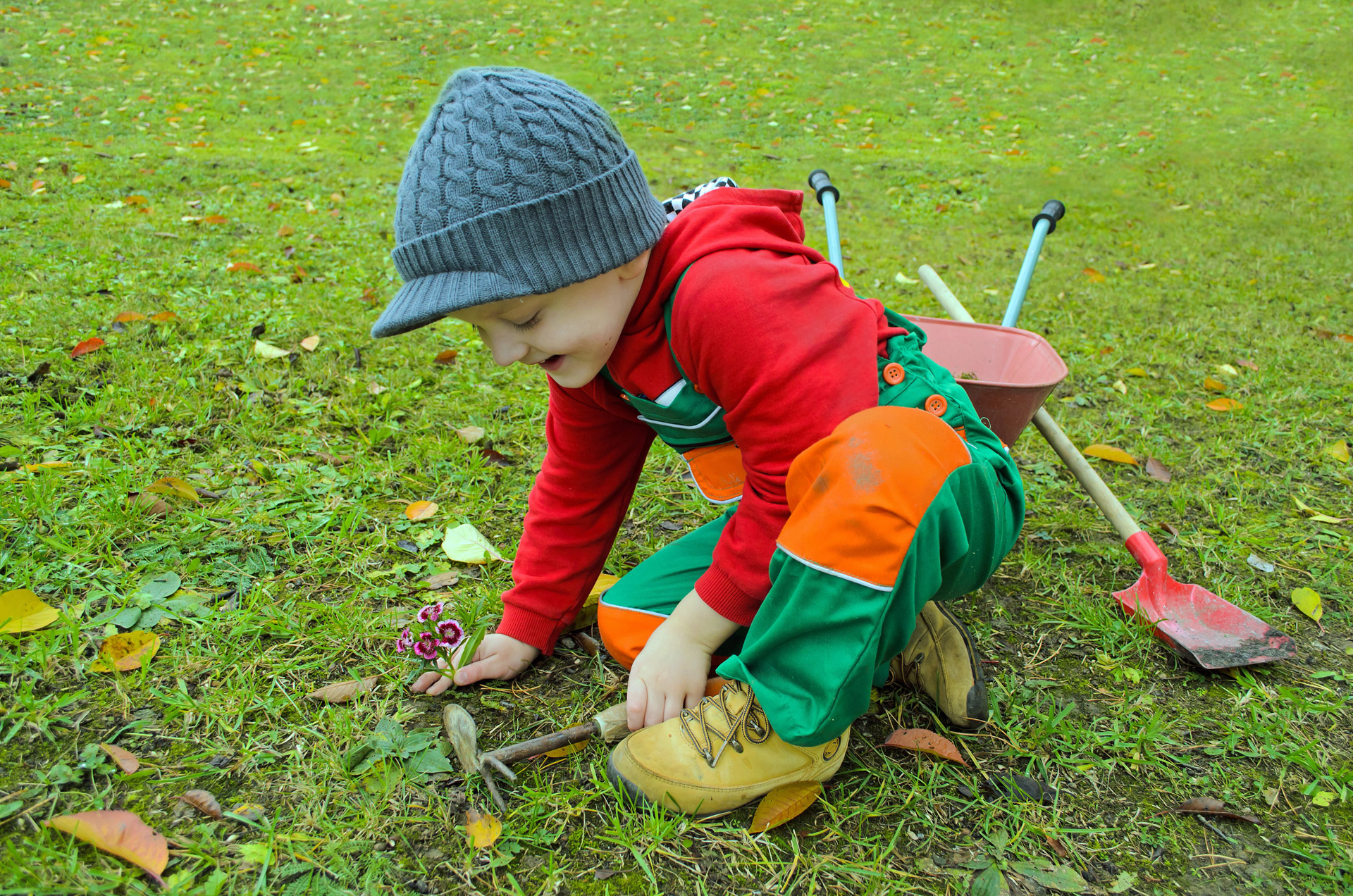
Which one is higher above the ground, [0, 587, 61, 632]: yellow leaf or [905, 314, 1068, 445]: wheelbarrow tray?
[905, 314, 1068, 445]: wheelbarrow tray

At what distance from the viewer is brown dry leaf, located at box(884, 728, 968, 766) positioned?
5.22 feet

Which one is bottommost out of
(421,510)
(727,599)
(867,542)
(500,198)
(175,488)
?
(421,510)

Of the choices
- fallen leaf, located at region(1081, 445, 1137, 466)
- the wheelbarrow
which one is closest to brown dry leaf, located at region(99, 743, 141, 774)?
the wheelbarrow

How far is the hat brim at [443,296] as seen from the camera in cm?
127

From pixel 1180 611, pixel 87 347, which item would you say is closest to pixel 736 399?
pixel 1180 611

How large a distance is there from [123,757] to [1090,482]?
215 cm

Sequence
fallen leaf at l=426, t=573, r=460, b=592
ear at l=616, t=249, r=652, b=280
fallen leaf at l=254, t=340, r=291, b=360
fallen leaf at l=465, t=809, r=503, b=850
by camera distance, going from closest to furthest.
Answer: fallen leaf at l=465, t=809, r=503, b=850 → ear at l=616, t=249, r=652, b=280 → fallen leaf at l=426, t=573, r=460, b=592 → fallen leaf at l=254, t=340, r=291, b=360

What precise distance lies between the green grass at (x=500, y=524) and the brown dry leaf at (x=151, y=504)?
0.03m

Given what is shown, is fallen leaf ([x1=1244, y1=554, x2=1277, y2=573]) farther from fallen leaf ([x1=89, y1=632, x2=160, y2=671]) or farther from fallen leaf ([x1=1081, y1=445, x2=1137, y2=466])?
fallen leaf ([x1=89, y1=632, x2=160, y2=671])

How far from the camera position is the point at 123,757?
1425 millimetres

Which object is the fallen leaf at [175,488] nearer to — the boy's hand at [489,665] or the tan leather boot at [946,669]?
the boy's hand at [489,665]

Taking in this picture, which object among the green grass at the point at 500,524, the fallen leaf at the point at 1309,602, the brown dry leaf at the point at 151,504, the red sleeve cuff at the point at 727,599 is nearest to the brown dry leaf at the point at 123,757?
the green grass at the point at 500,524

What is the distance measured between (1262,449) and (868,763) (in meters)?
2.08

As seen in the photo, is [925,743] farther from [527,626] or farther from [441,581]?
[441,581]
